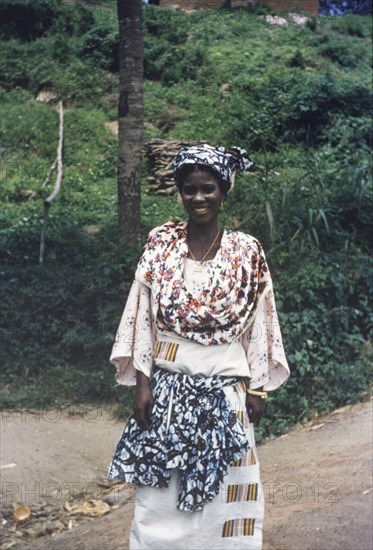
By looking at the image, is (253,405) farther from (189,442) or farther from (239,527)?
(239,527)

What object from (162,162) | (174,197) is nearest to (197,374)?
(174,197)

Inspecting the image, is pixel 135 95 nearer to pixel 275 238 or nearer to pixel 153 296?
pixel 275 238

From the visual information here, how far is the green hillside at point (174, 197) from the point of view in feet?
18.2

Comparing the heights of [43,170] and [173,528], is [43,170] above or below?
above

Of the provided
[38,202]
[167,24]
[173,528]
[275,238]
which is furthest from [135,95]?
[167,24]

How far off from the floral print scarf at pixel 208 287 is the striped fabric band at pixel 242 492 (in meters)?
0.53

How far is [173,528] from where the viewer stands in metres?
2.49

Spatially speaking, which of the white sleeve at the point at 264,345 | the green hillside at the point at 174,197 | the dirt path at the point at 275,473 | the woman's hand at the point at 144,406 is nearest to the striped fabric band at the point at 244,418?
the white sleeve at the point at 264,345

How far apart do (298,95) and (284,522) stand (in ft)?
28.0

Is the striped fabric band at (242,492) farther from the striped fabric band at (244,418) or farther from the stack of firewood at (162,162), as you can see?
the stack of firewood at (162,162)

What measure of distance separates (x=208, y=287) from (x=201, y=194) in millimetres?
333

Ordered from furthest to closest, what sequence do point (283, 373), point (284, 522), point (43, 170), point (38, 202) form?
point (43, 170) → point (38, 202) → point (284, 522) → point (283, 373)

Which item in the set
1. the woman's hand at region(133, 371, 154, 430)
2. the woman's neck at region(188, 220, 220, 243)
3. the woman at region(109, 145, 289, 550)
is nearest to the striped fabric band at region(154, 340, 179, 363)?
the woman at region(109, 145, 289, 550)

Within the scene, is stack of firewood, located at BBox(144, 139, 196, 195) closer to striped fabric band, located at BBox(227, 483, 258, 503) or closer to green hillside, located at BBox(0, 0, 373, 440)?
green hillside, located at BBox(0, 0, 373, 440)
